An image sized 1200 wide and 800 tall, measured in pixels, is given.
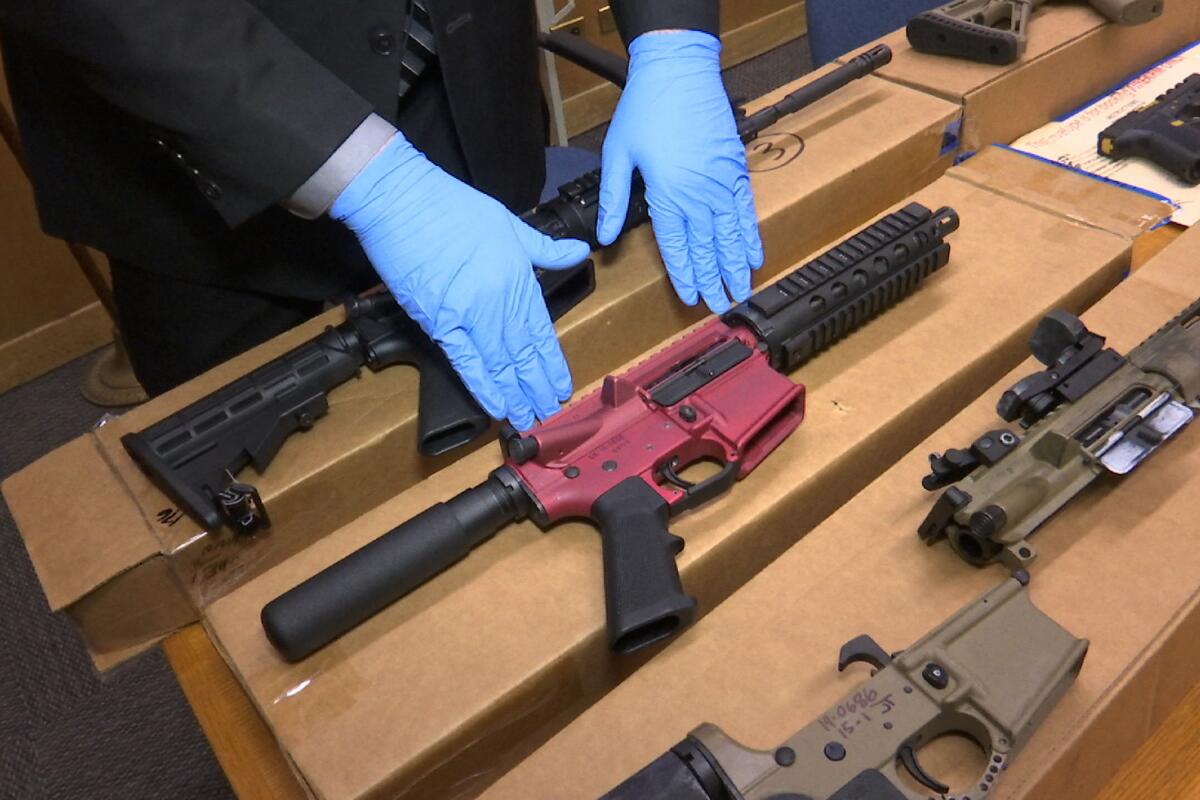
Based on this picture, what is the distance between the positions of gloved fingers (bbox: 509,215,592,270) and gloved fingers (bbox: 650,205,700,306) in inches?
4.7

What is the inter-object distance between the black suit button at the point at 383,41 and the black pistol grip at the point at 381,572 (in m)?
0.53

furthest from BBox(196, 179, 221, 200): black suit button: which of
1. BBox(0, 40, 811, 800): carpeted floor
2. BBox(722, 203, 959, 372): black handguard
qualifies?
BBox(0, 40, 811, 800): carpeted floor

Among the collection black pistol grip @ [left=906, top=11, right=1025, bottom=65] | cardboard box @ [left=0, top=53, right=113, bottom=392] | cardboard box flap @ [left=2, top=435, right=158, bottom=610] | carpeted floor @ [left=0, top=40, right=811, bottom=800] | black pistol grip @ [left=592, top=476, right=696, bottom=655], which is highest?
black pistol grip @ [left=906, top=11, right=1025, bottom=65]

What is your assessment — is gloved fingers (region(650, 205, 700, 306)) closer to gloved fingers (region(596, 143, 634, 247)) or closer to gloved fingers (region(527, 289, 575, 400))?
gloved fingers (region(596, 143, 634, 247))

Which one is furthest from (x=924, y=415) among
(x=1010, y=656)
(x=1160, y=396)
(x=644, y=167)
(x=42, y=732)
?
(x=42, y=732)

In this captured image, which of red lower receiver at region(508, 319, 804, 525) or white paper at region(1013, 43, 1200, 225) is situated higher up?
red lower receiver at region(508, 319, 804, 525)

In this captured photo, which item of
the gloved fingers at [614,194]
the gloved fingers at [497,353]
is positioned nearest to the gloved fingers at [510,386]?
the gloved fingers at [497,353]

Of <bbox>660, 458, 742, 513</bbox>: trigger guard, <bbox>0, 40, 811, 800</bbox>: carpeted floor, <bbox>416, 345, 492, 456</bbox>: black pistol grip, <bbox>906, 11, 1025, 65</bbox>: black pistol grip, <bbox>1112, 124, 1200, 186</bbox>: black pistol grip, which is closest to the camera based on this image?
<bbox>660, 458, 742, 513</bbox>: trigger guard

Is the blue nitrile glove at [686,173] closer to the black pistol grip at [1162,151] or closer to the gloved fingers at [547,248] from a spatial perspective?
the gloved fingers at [547,248]

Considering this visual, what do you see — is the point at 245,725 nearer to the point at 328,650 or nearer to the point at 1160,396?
the point at 328,650

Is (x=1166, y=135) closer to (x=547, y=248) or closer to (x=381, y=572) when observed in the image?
(x=547, y=248)

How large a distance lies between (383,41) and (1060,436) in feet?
2.76

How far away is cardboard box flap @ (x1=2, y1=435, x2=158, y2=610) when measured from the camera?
899 mm

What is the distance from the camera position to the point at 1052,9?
4.98 feet
